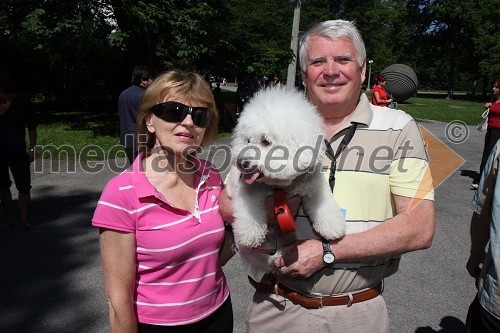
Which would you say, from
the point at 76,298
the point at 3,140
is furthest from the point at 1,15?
the point at 76,298

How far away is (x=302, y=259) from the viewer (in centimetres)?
174

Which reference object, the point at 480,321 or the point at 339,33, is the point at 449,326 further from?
the point at 339,33

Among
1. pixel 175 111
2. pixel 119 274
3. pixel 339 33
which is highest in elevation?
pixel 339 33

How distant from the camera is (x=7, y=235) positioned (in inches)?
198

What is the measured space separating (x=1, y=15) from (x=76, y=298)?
Result: 13.7 meters

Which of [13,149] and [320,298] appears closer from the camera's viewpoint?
[320,298]

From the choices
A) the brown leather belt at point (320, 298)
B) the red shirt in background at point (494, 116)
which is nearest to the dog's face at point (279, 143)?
the brown leather belt at point (320, 298)

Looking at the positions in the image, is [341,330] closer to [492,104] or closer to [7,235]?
[7,235]

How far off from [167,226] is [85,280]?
2.70m

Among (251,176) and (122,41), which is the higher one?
(122,41)

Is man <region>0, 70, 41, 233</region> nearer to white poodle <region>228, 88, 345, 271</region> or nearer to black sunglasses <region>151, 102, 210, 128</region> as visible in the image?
black sunglasses <region>151, 102, 210, 128</region>

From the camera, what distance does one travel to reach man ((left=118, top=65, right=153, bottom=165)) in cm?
667

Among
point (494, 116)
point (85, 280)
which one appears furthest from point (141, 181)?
point (494, 116)

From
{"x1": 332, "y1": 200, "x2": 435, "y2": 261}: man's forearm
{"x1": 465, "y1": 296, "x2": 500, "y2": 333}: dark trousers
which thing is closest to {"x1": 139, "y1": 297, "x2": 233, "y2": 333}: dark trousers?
{"x1": 332, "y1": 200, "x2": 435, "y2": 261}: man's forearm
